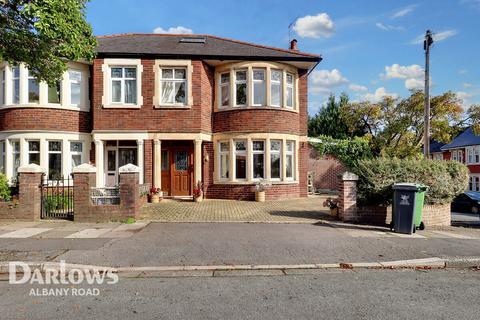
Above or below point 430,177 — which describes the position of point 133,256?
below

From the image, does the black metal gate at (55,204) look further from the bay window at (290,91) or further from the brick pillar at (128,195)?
the bay window at (290,91)

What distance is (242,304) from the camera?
432 cm

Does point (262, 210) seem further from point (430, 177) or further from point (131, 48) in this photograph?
point (131, 48)

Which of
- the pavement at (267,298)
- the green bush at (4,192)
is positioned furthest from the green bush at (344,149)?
the pavement at (267,298)

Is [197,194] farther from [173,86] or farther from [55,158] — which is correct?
[55,158]

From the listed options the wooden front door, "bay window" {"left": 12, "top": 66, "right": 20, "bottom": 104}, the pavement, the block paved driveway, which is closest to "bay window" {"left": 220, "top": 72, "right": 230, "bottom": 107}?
the wooden front door

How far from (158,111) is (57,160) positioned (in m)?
4.85

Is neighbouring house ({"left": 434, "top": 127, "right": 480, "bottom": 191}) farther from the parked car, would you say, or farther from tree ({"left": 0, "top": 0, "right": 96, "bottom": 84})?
tree ({"left": 0, "top": 0, "right": 96, "bottom": 84})

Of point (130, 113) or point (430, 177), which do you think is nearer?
point (430, 177)

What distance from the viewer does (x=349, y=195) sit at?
403 inches

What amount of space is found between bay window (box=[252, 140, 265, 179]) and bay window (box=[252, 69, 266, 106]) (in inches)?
72.2

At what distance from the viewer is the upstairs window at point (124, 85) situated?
1538cm

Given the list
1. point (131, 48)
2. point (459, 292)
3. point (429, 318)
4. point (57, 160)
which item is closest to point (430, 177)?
point (459, 292)

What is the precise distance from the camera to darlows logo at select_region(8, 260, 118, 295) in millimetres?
5152
